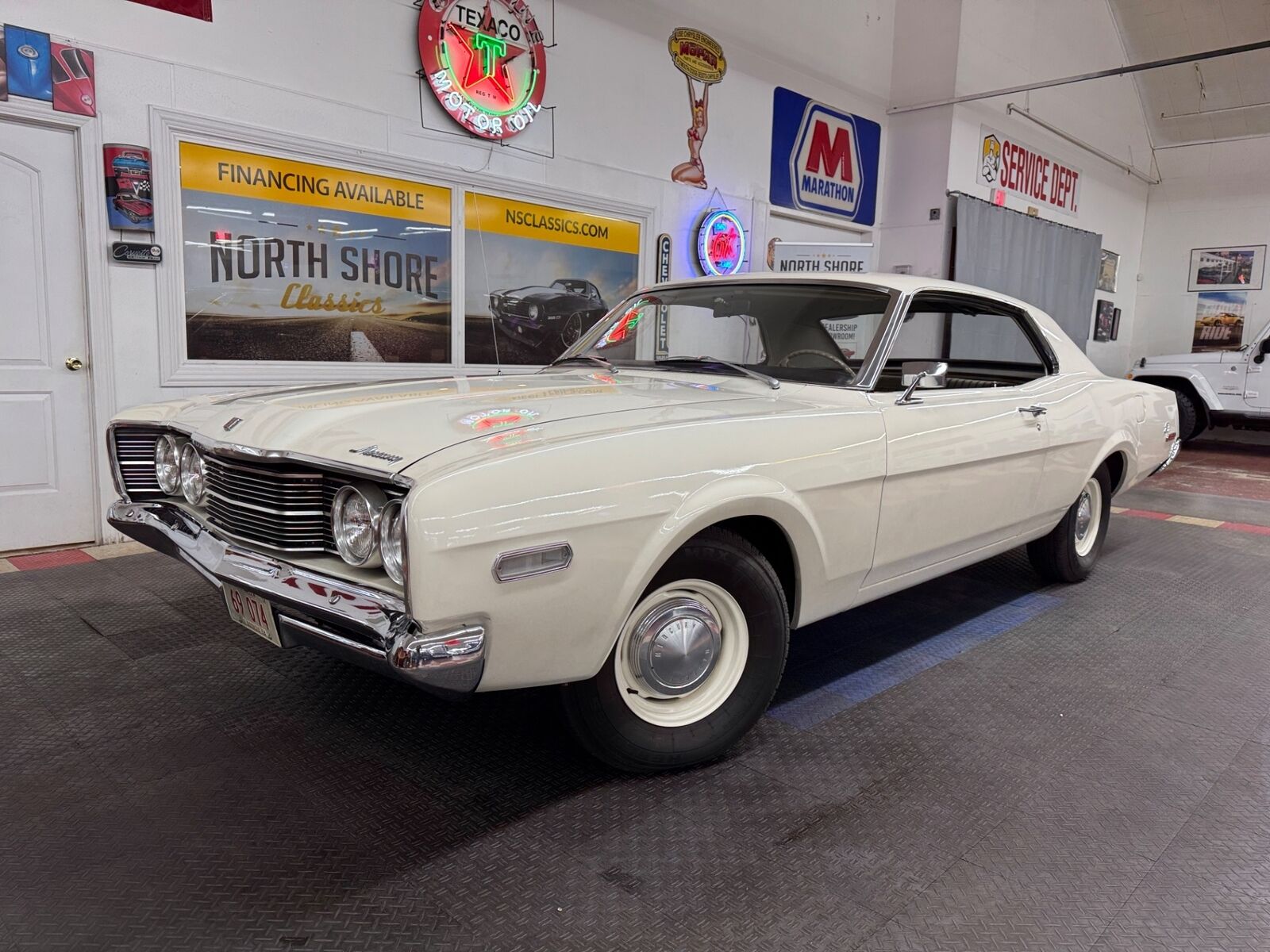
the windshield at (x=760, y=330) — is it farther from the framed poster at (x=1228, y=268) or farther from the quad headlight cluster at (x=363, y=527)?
the framed poster at (x=1228, y=268)

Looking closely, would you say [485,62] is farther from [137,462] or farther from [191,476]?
[191,476]

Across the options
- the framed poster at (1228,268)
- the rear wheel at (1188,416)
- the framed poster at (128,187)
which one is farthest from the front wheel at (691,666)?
the framed poster at (1228,268)

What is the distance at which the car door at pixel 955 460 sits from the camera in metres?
2.60

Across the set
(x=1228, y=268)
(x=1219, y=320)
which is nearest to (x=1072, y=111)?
(x=1228, y=268)

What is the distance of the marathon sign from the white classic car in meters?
8.01

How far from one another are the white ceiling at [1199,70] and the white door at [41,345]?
13148 mm

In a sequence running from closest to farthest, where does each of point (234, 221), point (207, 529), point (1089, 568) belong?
point (207, 529) < point (1089, 568) < point (234, 221)

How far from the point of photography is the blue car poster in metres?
3.99

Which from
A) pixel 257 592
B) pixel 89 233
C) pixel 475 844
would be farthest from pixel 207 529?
pixel 89 233

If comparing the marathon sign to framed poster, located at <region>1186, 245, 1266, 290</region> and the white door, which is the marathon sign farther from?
the white door

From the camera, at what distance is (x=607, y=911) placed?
Result: 5.56 ft

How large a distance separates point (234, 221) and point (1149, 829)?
5.09 meters

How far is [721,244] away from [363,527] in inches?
254

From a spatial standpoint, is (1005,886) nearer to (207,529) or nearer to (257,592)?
(257,592)
